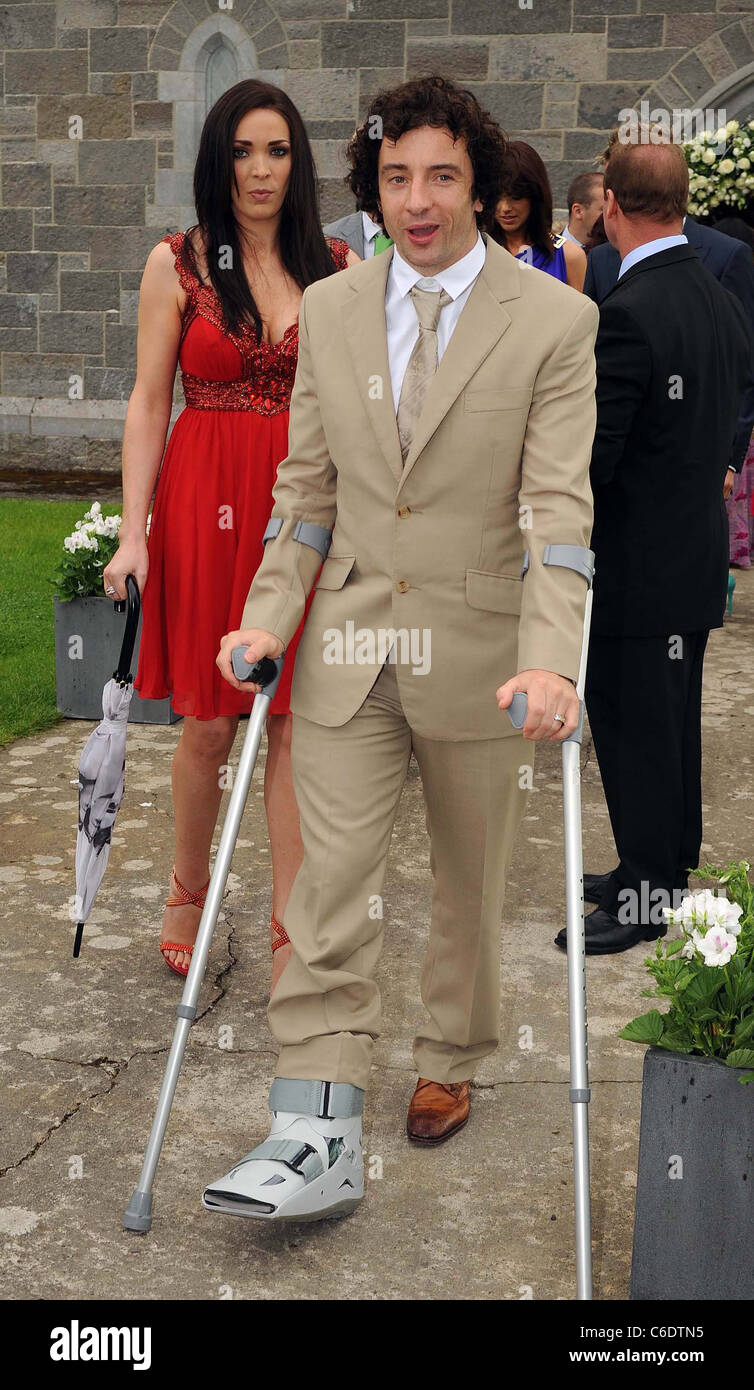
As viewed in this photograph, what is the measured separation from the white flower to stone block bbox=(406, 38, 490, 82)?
1209 cm

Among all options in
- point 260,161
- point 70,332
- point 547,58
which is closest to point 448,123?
point 260,161

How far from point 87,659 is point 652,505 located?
10.1 ft

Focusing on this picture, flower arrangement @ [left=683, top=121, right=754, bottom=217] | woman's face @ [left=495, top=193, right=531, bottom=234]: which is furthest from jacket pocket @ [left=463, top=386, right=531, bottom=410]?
flower arrangement @ [left=683, top=121, right=754, bottom=217]

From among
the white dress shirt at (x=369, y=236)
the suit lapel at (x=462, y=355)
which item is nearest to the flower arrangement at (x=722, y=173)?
the white dress shirt at (x=369, y=236)

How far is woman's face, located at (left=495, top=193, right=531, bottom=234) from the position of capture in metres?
5.58

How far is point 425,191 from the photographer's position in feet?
9.41

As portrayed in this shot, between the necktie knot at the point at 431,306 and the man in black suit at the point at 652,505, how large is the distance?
47.2 inches

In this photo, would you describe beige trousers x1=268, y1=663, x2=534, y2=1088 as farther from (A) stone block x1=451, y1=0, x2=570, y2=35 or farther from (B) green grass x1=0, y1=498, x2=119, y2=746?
(A) stone block x1=451, y1=0, x2=570, y2=35

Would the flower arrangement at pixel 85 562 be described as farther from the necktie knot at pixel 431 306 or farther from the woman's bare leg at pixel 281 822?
the necktie knot at pixel 431 306

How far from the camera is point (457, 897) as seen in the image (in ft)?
10.5

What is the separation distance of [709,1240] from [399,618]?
4.05ft

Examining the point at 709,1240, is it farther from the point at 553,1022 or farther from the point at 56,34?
the point at 56,34

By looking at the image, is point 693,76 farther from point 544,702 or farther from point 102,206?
point 544,702

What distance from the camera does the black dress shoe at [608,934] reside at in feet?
14.4
